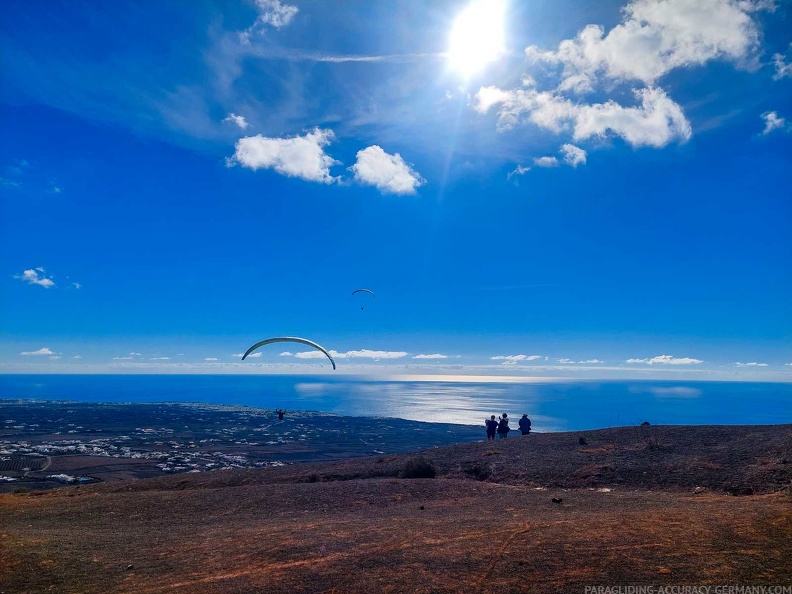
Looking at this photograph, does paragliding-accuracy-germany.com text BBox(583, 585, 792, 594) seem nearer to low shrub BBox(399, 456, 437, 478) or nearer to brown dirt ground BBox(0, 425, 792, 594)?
brown dirt ground BBox(0, 425, 792, 594)

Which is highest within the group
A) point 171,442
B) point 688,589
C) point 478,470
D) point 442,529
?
point 688,589

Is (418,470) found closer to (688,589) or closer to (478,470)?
(478,470)

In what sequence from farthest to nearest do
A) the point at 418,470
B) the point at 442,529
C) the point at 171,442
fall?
the point at 171,442 → the point at 418,470 → the point at 442,529

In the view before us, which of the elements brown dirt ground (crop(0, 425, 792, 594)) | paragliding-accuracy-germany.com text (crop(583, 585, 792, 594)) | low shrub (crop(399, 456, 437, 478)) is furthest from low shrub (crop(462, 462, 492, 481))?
paragliding-accuracy-germany.com text (crop(583, 585, 792, 594))

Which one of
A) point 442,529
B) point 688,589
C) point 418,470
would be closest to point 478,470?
point 418,470

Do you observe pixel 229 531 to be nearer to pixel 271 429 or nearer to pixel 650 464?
pixel 650 464

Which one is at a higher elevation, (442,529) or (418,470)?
(442,529)

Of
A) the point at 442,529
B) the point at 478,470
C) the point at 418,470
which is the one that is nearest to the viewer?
the point at 442,529

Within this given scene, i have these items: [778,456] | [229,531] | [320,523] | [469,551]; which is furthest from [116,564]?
[778,456]
